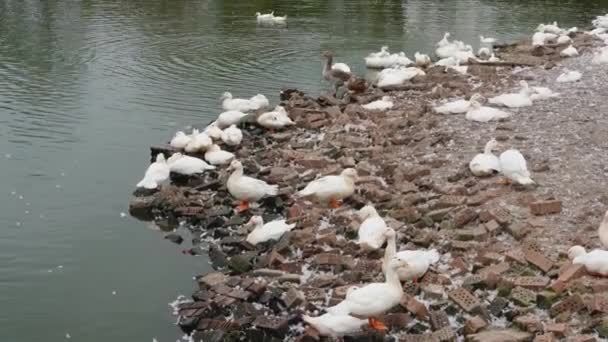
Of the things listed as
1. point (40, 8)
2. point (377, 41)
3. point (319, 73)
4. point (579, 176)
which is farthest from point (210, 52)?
point (579, 176)

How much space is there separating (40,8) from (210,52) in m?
13.3

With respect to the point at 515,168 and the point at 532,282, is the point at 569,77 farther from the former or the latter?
the point at 532,282

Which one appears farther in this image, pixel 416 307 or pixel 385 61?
pixel 385 61

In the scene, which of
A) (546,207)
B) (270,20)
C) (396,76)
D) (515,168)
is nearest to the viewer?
(546,207)

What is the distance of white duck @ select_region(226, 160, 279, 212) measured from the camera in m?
13.5

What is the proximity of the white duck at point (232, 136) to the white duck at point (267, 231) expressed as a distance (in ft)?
16.5

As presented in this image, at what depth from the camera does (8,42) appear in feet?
93.8

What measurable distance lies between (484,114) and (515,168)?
458 cm

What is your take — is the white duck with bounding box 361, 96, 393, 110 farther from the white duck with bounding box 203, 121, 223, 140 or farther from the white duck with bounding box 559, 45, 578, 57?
the white duck with bounding box 559, 45, 578, 57

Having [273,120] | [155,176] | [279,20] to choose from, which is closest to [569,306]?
[155,176]

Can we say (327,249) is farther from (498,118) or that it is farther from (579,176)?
(498,118)

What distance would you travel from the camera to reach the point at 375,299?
360 inches

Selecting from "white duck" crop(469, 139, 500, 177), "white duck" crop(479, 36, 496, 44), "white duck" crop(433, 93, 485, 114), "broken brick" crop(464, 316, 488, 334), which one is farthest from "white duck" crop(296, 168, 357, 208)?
"white duck" crop(479, 36, 496, 44)

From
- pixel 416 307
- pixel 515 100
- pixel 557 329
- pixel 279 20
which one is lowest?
pixel 416 307
